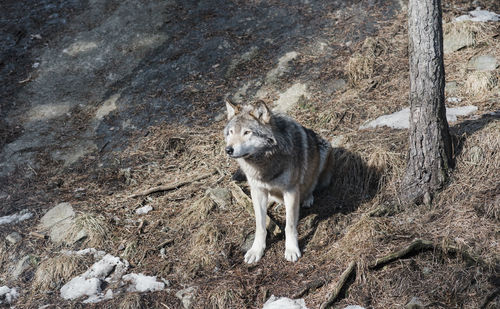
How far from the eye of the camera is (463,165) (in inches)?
217

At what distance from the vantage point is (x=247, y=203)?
6.28 metres

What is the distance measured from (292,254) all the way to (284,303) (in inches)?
31.7

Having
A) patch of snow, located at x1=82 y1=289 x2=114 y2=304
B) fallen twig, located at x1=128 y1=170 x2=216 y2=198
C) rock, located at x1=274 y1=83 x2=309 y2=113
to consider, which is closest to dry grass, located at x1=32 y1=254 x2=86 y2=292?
patch of snow, located at x1=82 y1=289 x2=114 y2=304

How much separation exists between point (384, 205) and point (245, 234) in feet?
6.14

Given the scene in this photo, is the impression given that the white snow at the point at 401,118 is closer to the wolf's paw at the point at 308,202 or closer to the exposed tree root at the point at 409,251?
the wolf's paw at the point at 308,202

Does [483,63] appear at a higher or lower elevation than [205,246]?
higher

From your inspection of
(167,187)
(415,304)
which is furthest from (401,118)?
(167,187)

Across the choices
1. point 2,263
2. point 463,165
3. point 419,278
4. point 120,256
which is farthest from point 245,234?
point 2,263

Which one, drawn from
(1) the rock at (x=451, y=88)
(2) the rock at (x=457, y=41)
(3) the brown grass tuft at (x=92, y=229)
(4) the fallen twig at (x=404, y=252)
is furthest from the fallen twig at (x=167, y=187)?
(2) the rock at (x=457, y=41)

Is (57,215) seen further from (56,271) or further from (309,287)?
(309,287)

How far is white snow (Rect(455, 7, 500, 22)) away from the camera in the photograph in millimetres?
8414

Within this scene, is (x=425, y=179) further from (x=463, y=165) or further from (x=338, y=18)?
(x=338, y=18)

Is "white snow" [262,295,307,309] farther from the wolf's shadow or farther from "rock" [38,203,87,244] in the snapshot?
"rock" [38,203,87,244]

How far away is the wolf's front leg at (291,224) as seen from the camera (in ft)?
17.8
